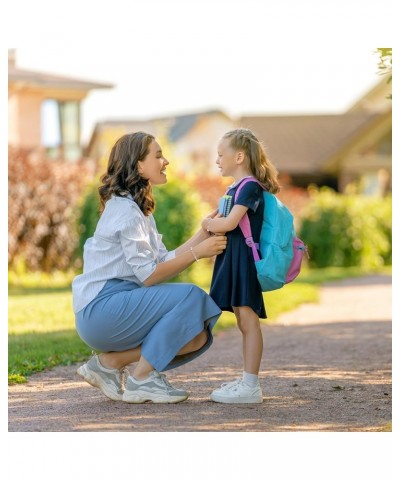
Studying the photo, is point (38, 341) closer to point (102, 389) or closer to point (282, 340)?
point (282, 340)

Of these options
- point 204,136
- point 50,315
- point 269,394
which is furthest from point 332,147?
point 269,394

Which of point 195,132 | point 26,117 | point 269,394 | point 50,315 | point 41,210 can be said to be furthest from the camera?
point 195,132

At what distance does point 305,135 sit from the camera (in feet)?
133

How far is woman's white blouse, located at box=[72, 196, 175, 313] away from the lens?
5883 mm

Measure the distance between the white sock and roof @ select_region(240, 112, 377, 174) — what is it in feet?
103

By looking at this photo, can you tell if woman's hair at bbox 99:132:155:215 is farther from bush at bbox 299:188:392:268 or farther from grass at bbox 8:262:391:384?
bush at bbox 299:188:392:268

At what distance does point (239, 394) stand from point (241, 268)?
0.73 meters

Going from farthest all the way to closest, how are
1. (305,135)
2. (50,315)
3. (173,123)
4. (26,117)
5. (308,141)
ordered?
(173,123) < (305,135) < (308,141) < (26,117) < (50,315)

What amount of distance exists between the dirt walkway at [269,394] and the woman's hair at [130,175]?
1.22m

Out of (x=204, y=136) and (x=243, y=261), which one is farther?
(x=204, y=136)

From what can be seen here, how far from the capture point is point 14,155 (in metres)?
16.3

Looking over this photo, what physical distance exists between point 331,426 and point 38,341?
14.0 feet

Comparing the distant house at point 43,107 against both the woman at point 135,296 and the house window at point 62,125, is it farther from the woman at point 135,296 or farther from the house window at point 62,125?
the woman at point 135,296

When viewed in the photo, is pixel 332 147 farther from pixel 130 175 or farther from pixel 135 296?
pixel 135 296
